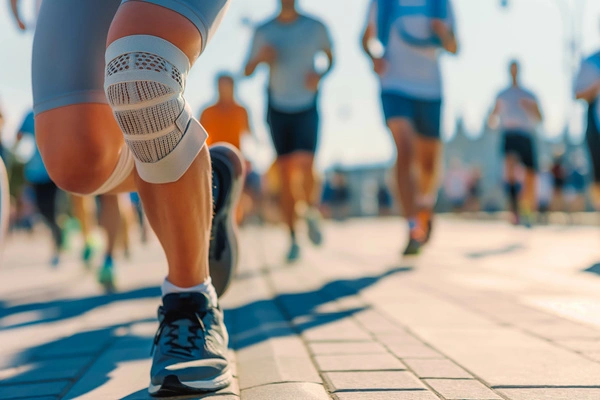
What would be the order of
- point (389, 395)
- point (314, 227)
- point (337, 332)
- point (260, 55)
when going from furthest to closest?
1. point (314, 227)
2. point (260, 55)
3. point (337, 332)
4. point (389, 395)

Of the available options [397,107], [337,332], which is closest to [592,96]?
[397,107]

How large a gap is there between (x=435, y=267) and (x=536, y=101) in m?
6.53

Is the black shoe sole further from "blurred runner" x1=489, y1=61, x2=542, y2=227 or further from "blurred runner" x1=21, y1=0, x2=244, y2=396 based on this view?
"blurred runner" x1=489, y1=61, x2=542, y2=227

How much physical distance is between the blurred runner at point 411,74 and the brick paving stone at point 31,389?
405cm

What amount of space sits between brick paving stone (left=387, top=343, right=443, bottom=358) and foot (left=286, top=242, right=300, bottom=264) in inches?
148

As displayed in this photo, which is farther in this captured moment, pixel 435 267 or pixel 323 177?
pixel 323 177

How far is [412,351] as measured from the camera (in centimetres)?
235

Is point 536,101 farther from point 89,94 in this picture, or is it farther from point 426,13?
point 89,94

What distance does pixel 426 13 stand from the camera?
19.4 feet

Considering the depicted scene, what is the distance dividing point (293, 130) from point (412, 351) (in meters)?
4.57

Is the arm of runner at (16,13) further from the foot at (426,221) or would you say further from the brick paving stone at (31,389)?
the foot at (426,221)

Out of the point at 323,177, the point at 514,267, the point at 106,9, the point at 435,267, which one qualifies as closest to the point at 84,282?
the point at 435,267

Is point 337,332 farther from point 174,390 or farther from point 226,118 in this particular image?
point 226,118

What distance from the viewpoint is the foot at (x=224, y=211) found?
2691 millimetres
